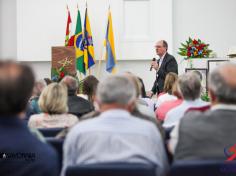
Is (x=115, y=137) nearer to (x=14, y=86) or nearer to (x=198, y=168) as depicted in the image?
(x=198, y=168)

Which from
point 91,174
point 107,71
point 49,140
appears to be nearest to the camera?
point 91,174

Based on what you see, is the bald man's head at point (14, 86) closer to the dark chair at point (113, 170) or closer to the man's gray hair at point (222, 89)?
the dark chair at point (113, 170)

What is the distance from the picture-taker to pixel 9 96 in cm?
153

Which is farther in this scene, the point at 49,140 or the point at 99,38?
the point at 99,38

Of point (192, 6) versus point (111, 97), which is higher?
point (192, 6)

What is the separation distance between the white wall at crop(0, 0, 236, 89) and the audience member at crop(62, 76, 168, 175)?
679 cm

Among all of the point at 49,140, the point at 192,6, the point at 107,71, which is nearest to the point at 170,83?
the point at 49,140

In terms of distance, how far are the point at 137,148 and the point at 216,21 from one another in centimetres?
750

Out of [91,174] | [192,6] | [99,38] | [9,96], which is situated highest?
[192,6]

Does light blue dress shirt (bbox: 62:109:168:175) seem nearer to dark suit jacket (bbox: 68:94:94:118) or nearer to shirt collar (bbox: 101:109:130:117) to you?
shirt collar (bbox: 101:109:130:117)

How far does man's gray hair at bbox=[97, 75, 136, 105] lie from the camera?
210cm

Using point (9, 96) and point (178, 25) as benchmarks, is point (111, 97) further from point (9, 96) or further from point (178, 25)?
point (178, 25)

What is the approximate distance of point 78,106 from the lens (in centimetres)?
390

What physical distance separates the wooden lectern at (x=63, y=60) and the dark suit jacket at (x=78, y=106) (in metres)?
3.49
